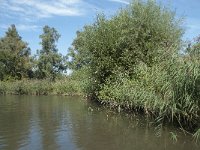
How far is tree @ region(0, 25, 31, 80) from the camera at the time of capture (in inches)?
2461

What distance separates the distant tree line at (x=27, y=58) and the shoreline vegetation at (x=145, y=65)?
36406 millimetres

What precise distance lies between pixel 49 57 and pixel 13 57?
7014 mm

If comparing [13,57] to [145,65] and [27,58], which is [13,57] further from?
[145,65]

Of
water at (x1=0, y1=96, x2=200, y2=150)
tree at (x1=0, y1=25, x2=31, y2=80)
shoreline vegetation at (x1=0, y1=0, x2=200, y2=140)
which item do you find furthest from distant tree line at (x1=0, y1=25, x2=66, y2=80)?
water at (x1=0, y1=96, x2=200, y2=150)

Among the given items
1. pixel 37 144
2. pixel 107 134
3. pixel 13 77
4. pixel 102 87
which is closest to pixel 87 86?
pixel 102 87

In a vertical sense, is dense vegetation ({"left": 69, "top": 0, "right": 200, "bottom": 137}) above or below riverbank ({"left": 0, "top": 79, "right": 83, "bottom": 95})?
above

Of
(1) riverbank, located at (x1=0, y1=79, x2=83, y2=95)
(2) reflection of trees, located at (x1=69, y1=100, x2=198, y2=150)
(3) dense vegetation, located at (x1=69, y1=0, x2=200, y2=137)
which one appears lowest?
(2) reflection of trees, located at (x1=69, y1=100, x2=198, y2=150)

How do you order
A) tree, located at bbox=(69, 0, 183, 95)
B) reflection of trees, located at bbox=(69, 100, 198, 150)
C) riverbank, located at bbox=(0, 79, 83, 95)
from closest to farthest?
reflection of trees, located at bbox=(69, 100, 198, 150), tree, located at bbox=(69, 0, 183, 95), riverbank, located at bbox=(0, 79, 83, 95)

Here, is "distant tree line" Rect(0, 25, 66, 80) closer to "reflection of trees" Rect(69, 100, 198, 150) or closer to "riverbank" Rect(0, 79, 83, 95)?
"riverbank" Rect(0, 79, 83, 95)

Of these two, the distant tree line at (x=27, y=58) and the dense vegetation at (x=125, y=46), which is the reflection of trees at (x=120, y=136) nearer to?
the dense vegetation at (x=125, y=46)

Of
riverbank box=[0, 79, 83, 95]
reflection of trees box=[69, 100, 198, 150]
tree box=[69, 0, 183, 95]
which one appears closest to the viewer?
reflection of trees box=[69, 100, 198, 150]

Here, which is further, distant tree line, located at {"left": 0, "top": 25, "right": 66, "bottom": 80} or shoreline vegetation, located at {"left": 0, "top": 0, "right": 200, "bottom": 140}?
distant tree line, located at {"left": 0, "top": 25, "right": 66, "bottom": 80}

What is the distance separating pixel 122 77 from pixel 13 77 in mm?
44842

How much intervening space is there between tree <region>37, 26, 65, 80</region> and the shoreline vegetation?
3735 cm
